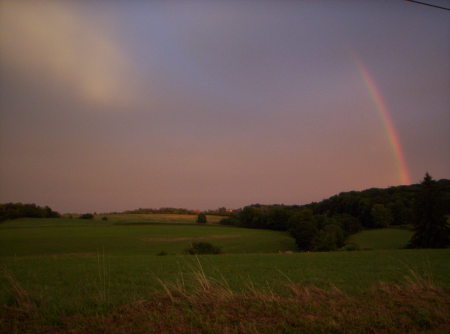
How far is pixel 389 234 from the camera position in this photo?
6094cm

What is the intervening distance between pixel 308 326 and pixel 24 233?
2560 inches

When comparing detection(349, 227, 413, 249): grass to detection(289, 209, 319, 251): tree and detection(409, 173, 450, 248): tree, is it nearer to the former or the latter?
detection(409, 173, 450, 248): tree

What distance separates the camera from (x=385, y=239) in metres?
56.0

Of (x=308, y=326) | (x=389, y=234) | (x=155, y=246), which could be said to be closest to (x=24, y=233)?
(x=155, y=246)

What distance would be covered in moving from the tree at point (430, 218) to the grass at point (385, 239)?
5.08 m

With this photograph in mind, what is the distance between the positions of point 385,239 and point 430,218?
1435 centimetres

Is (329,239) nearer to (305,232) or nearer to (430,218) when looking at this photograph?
(305,232)

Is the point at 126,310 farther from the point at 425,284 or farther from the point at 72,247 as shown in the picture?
the point at 72,247

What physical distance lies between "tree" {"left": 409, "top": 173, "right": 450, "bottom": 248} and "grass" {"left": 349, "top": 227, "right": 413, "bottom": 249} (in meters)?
5.08

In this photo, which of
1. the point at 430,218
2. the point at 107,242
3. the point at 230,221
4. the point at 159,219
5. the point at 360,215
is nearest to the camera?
the point at 430,218

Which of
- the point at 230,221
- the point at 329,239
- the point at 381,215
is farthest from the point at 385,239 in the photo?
the point at 230,221

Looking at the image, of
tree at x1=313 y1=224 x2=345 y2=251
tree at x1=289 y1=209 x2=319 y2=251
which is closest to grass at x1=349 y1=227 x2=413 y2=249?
tree at x1=313 y1=224 x2=345 y2=251

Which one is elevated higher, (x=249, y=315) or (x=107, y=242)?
(x=249, y=315)

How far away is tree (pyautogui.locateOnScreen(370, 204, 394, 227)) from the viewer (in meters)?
70.3
